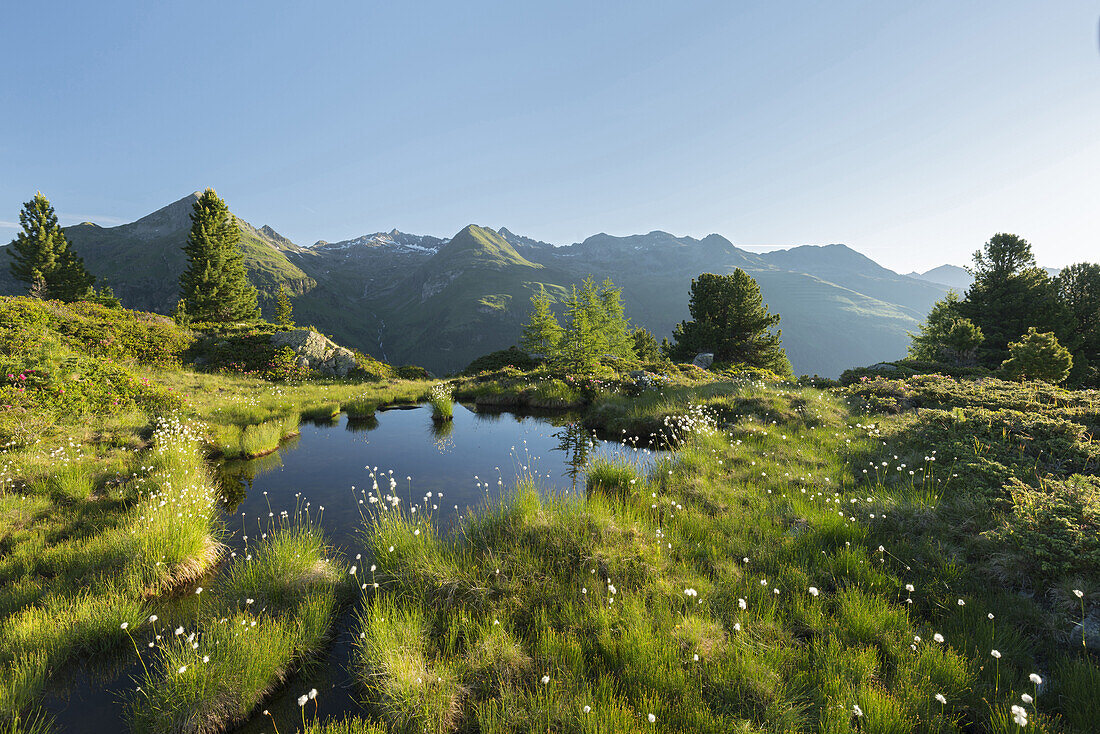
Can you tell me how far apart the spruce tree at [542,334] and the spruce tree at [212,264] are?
31.8 metres

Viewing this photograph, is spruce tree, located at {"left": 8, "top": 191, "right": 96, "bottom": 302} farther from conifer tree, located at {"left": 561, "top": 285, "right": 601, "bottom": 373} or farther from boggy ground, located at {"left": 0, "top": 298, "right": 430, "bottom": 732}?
conifer tree, located at {"left": 561, "top": 285, "right": 601, "bottom": 373}

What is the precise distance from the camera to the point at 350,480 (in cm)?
927

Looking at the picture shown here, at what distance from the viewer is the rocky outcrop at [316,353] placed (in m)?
26.3

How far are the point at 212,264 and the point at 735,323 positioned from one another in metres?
58.7

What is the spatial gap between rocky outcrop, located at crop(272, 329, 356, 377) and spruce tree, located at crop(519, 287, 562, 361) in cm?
1606

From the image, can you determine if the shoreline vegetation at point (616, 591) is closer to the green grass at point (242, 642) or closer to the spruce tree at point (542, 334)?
the green grass at point (242, 642)

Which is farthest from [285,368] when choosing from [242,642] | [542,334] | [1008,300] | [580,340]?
[1008,300]

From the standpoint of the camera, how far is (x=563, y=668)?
3920mm

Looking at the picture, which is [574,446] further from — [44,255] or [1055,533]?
[44,255]

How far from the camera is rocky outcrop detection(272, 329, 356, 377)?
86.3ft

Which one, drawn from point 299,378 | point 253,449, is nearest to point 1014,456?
point 253,449

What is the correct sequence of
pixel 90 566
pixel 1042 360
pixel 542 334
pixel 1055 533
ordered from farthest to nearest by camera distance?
pixel 542 334, pixel 1042 360, pixel 90 566, pixel 1055 533

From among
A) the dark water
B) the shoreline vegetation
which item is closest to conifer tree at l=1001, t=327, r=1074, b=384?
the shoreline vegetation

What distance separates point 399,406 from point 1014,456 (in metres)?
20.9
